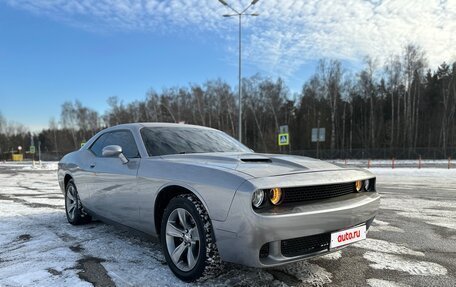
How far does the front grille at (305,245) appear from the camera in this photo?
288cm

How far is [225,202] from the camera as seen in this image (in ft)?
9.46

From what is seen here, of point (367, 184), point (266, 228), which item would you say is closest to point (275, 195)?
point (266, 228)

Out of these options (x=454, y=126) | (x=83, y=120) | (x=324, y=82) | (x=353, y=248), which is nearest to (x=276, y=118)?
(x=324, y=82)

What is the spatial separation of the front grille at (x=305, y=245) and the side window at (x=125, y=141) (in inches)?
81.9

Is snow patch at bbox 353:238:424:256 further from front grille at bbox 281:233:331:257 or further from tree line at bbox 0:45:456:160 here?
tree line at bbox 0:45:456:160

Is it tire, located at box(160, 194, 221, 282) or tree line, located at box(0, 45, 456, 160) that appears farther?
tree line, located at box(0, 45, 456, 160)

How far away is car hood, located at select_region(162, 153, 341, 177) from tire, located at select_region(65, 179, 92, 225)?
2417 millimetres

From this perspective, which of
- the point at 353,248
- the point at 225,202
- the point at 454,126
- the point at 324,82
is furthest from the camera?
the point at 324,82

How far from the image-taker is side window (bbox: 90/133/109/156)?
207 inches

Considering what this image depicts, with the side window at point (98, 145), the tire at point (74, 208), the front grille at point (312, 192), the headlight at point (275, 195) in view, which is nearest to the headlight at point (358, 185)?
the front grille at point (312, 192)

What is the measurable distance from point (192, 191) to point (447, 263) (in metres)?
2.83

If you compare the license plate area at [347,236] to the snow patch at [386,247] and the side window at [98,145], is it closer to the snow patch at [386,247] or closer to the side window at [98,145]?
the snow patch at [386,247]

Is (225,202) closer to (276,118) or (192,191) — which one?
(192,191)

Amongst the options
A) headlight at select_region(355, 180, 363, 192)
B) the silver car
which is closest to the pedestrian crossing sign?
the silver car
